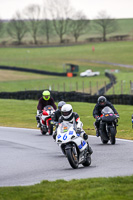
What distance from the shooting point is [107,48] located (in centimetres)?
12488

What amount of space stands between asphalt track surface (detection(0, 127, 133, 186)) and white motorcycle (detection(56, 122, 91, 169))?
0.69 ft

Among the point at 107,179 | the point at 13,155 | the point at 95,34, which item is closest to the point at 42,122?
the point at 13,155

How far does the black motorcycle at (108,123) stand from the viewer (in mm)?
14750

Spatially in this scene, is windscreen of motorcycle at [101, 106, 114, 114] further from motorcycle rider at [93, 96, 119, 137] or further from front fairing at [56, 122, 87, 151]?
front fairing at [56, 122, 87, 151]

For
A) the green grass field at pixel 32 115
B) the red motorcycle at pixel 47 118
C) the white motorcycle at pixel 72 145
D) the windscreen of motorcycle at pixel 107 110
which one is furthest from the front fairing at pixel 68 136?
the red motorcycle at pixel 47 118

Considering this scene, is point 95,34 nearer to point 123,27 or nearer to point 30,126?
point 123,27

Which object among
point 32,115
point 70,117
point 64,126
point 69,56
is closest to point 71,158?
point 64,126

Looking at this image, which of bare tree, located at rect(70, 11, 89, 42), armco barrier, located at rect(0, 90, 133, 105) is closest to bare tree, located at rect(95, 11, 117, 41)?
bare tree, located at rect(70, 11, 89, 42)

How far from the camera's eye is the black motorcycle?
1475 cm

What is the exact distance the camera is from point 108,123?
1491cm

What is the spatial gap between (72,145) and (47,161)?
1.73 meters

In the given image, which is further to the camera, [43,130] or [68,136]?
[43,130]

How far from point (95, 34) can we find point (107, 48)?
146ft

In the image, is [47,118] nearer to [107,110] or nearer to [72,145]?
[107,110]
